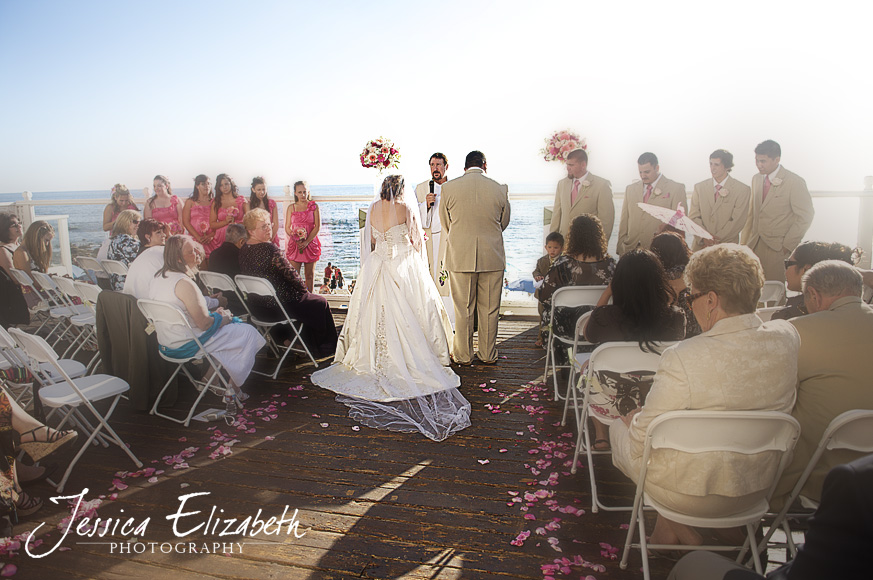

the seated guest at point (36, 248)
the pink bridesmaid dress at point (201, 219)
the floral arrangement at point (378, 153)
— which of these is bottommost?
the seated guest at point (36, 248)

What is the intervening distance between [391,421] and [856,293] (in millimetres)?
2831

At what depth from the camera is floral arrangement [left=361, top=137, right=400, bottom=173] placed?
5.41 meters

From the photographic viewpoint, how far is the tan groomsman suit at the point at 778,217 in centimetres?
498

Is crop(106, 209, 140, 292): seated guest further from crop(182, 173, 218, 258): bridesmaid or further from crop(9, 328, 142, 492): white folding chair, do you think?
crop(9, 328, 142, 492): white folding chair

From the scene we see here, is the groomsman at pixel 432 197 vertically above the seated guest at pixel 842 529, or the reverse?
the groomsman at pixel 432 197

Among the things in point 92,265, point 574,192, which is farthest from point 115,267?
point 574,192

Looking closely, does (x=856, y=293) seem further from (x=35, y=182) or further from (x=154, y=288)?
(x=35, y=182)

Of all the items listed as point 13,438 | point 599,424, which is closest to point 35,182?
point 13,438

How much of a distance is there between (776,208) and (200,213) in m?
6.50

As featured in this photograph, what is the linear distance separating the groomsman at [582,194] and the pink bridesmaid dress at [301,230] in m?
3.25

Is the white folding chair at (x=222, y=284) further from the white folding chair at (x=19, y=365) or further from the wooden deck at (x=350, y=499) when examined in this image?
the white folding chair at (x=19, y=365)

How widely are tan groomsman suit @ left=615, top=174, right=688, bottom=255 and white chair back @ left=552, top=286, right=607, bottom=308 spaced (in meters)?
1.75

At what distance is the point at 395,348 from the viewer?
432 centimetres

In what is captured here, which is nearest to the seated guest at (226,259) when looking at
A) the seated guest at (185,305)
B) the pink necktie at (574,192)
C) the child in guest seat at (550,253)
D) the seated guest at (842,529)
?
the seated guest at (185,305)
